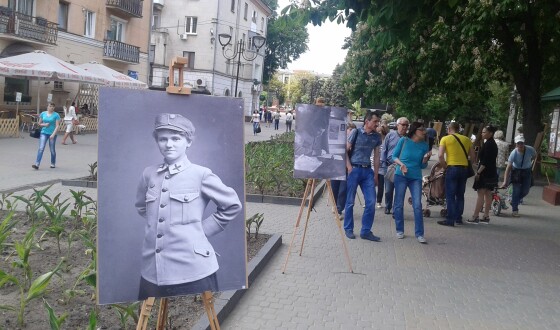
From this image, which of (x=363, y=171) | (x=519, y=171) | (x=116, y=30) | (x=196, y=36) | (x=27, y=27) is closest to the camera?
(x=363, y=171)

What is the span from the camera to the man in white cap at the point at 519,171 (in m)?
12.2

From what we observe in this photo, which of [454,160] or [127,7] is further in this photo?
[127,7]

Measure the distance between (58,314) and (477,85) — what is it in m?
18.3

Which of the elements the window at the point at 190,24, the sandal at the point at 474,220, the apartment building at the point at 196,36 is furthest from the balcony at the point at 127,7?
the sandal at the point at 474,220

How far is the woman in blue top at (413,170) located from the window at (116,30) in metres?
30.0

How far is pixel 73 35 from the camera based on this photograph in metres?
31.2

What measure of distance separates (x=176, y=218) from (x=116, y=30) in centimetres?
3545

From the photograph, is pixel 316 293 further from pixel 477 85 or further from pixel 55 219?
pixel 477 85

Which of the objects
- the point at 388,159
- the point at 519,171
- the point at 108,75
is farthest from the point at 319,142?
the point at 108,75

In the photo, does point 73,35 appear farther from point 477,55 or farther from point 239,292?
point 239,292

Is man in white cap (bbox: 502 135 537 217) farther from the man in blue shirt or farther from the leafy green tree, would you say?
the man in blue shirt

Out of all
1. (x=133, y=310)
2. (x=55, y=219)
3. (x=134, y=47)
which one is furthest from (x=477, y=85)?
(x=134, y=47)

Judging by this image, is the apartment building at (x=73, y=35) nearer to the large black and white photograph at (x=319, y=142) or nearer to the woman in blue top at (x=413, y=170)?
the large black and white photograph at (x=319, y=142)

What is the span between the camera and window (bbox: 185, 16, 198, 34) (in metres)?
53.3
